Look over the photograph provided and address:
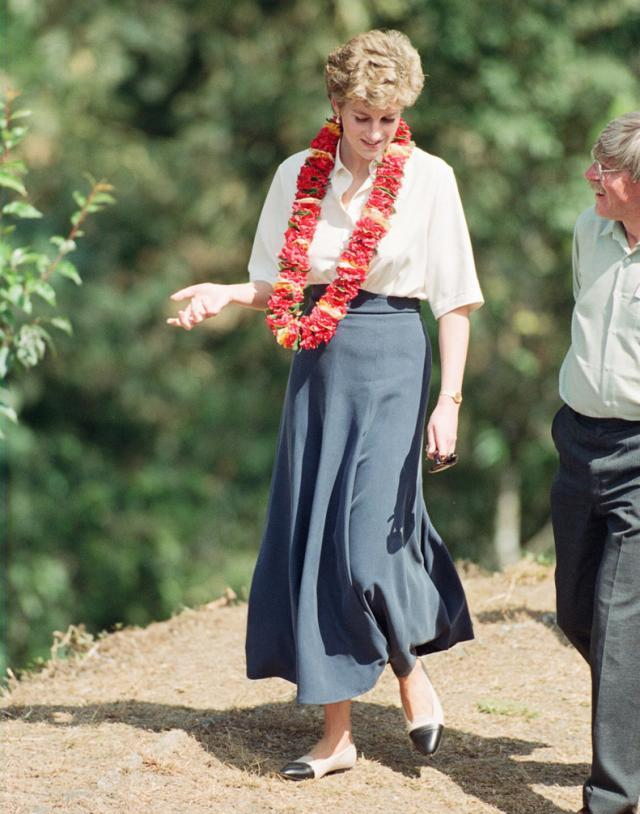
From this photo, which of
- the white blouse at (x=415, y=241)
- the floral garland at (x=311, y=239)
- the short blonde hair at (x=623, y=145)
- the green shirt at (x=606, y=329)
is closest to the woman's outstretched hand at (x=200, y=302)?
the floral garland at (x=311, y=239)

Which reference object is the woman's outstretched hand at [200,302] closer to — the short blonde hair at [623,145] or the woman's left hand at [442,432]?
the woman's left hand at [442,432]

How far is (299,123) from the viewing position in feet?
36.3

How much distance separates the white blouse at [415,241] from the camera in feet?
14.3

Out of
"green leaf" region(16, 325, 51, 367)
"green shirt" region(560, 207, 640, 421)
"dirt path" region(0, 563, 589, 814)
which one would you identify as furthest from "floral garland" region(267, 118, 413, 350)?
"green leaf" region(16, 325, 51, 367)

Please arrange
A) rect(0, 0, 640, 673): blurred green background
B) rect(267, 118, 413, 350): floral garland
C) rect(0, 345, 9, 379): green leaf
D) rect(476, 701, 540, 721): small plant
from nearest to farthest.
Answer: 1. rect(267, 118, 413, 350): floral garland
2. rect(476, 701, 540, 721): small plant
3. rect(0, 345, 9, 379): green leaf
4. rect(0, 0, 640, 673): blurred green background

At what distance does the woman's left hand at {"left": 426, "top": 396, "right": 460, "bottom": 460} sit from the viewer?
4215 millimetres

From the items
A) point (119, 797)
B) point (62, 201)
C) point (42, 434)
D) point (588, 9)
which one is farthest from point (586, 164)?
point (119, 797)

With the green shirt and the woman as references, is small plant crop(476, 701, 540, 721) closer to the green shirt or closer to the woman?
the woman

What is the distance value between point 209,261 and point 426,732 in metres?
9.14

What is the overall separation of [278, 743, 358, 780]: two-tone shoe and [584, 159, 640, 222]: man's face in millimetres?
1868

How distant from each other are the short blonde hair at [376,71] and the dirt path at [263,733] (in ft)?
6.84

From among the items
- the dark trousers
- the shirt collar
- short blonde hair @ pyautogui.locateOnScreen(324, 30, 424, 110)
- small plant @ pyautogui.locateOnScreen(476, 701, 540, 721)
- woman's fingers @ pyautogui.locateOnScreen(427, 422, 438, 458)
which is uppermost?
short blonde hair @ pyautogui.locateOnScreen(324, 30, 424, 110)

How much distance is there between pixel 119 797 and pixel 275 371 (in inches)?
343

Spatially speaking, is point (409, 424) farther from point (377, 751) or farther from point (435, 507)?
point (435, 507)
